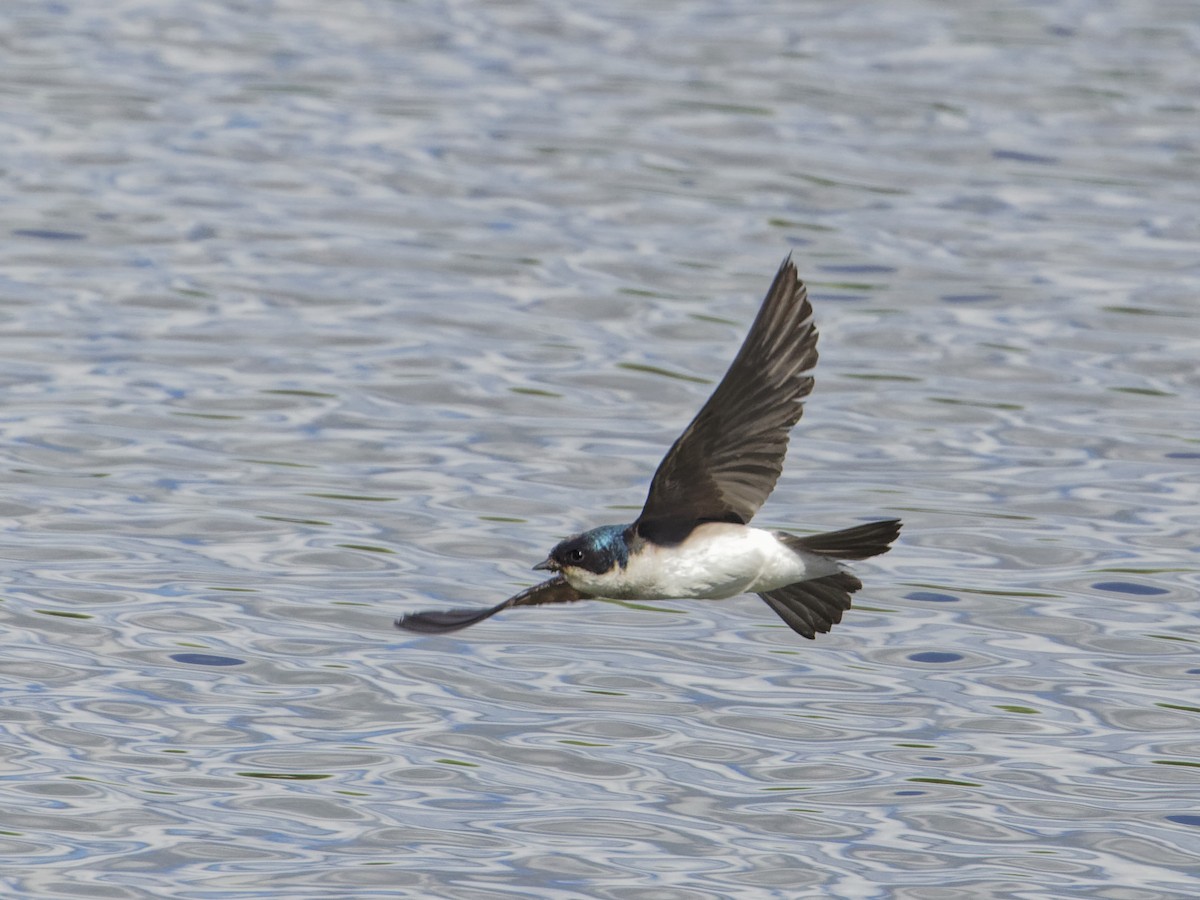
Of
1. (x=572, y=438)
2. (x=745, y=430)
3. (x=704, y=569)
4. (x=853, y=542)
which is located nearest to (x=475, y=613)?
(x=704, y=569)

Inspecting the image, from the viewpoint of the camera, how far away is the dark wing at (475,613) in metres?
7.00

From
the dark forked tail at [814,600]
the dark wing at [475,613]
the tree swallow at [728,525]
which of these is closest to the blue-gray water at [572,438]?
the dark forked tail at [814,600]

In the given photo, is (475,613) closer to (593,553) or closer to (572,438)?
(593,553)

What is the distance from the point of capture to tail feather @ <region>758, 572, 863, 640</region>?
748 centimetres

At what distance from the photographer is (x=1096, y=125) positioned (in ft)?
67.2

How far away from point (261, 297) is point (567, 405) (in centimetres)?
288

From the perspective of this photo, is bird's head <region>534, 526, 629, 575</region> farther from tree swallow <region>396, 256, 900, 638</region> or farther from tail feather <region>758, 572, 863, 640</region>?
tail feather <region>758, 572, 863, 640</region>

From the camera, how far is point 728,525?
7188 millimetres

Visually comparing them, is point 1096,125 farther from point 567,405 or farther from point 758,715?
point 758,715

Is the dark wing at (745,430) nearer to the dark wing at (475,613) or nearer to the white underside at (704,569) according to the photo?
the white underside at (704,569)

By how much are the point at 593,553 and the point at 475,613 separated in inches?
15.5

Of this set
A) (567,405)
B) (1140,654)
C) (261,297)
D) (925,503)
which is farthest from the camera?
(261,297)

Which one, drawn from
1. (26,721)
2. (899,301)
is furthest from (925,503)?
(26,721)

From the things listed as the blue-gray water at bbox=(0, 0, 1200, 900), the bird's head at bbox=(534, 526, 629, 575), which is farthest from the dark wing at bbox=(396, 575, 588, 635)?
the blue-gray water at bbox=(0, 0, 1200, 900)
